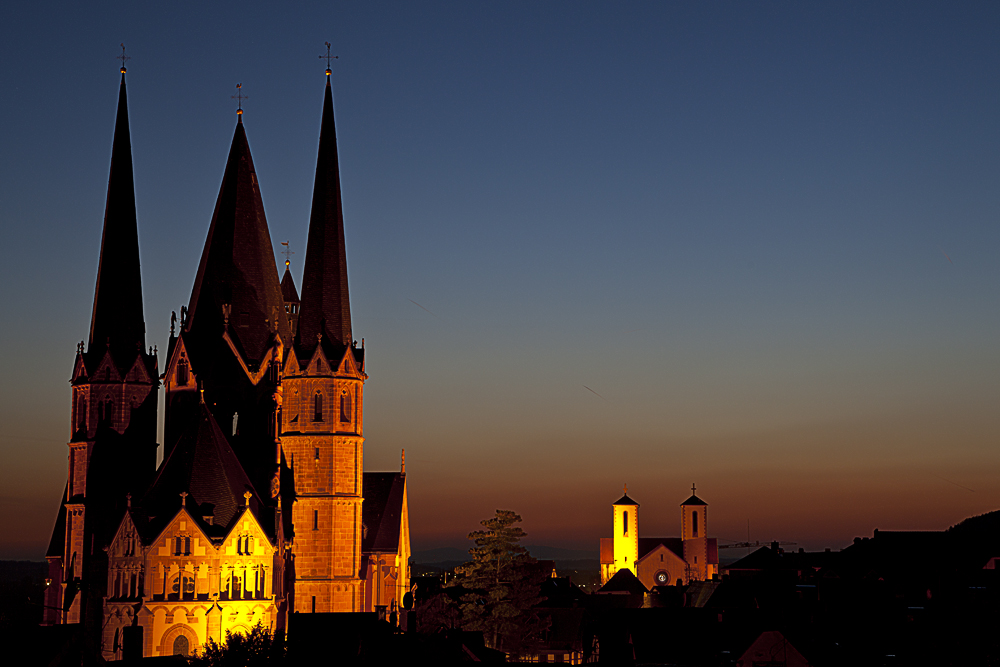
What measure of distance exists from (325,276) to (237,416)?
10.4 meters

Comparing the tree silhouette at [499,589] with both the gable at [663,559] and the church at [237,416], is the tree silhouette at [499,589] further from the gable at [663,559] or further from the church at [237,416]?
the gable at [663,559]

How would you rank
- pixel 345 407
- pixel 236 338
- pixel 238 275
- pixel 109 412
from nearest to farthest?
pixel 109 412
pixel 345 407
pixel 236 338
pixel 238 275

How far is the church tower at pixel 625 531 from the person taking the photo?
172 metres

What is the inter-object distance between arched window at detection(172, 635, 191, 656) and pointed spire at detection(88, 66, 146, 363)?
1899 centimetres

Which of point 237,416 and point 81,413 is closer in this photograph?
point 81,413

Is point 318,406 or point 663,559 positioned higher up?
point 318,406

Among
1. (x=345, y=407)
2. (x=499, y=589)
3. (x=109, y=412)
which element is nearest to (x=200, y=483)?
(x=109, y=412)

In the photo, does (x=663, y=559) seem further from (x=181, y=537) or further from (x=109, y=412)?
(x=181, y=537)

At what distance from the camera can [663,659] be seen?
80.2 meters

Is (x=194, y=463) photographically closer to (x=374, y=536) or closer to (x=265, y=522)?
(x=265, y=522)

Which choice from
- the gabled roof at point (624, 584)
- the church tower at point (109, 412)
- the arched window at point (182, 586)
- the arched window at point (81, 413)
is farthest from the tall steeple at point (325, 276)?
the gabled roof at point (624, 584)

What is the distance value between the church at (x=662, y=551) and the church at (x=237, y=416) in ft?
265

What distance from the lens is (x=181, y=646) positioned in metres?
73.4

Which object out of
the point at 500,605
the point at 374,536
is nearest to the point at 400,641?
the point at 500,605
